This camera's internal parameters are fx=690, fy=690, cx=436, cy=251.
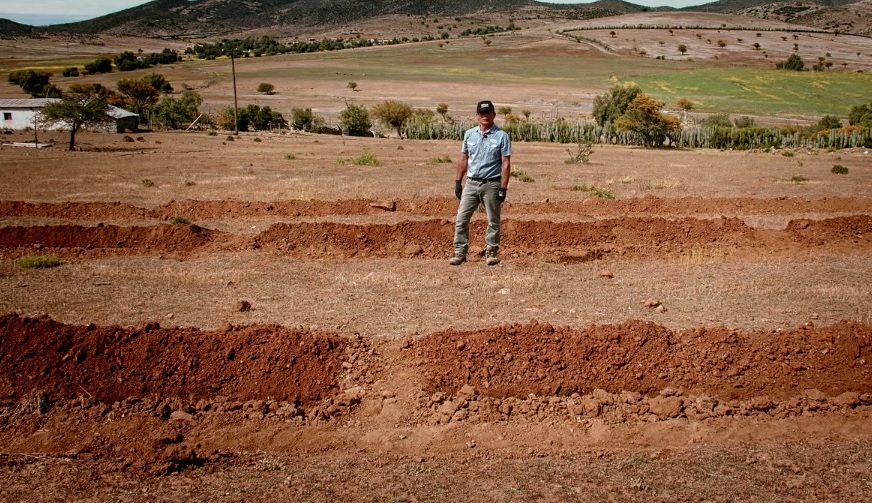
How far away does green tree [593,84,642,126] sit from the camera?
196 feet

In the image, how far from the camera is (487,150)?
1005cm

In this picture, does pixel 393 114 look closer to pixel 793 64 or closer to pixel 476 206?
pixel 476 206

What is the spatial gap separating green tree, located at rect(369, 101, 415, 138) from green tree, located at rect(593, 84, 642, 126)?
17023mm

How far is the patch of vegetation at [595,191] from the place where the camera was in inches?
805

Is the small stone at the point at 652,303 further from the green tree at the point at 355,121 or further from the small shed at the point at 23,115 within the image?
the small shed at the point at 23,115

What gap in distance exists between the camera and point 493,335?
724 cm

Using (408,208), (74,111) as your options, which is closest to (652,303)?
(408,208)

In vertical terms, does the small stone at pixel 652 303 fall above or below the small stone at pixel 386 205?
below

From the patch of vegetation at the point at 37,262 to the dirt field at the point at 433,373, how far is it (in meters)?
0.23

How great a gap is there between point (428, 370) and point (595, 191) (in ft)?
51.6

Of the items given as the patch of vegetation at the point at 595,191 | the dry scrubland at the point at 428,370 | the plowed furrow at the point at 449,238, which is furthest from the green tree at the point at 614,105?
the dry scrubland at the point at 428,370

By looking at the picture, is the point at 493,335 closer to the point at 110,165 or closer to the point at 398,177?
the point at 398,177

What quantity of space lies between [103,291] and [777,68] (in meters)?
120

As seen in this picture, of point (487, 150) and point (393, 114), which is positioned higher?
point (393, 114)
